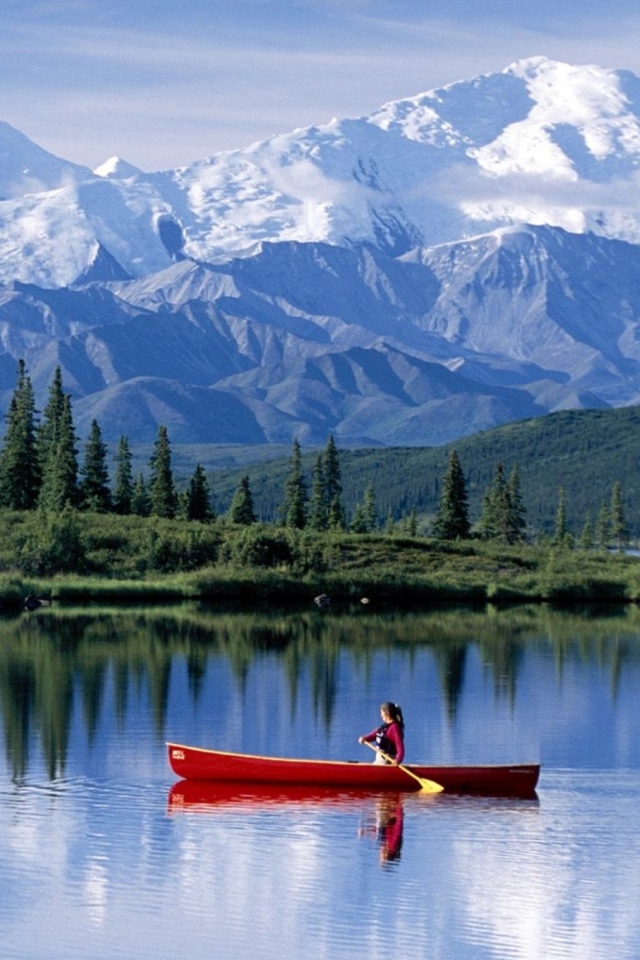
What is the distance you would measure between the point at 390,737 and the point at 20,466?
8899cm

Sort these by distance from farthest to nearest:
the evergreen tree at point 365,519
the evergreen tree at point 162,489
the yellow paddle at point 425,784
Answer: the evergreen tree at point 365,519
the evergreen tree at point 162,489
the yellow paddle at point 425,784

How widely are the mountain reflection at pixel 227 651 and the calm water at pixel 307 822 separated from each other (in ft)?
0.81

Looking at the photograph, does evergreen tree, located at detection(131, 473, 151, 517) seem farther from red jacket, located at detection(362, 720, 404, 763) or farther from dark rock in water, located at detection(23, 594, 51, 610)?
red jacket, located at detection(362, 720, 404, 763)

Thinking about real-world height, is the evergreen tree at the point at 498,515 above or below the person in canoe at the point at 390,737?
above

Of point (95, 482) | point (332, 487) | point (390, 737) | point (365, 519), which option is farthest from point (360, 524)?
point (390, 737)

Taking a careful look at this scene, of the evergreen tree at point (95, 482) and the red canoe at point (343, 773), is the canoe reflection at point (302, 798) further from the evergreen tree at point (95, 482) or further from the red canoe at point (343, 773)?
the evergreen tree at point (95, 482)

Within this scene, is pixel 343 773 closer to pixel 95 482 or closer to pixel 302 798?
pixel 302 798

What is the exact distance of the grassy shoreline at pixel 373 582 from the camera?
104m

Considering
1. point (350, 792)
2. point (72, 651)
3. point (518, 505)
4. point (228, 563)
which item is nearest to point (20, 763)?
point (350, 792)

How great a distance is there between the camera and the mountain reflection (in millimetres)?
56406

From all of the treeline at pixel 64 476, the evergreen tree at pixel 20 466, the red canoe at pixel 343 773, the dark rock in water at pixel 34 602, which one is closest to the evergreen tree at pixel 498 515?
the treeline at pixel 64 476

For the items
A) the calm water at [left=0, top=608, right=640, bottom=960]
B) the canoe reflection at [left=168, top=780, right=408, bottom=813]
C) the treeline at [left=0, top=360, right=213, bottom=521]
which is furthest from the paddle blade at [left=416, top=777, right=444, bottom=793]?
the treeline at [left=0, top=360, right=213, bottom=521]

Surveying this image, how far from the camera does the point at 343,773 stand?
4284cm

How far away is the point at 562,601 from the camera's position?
112375 millimetres
